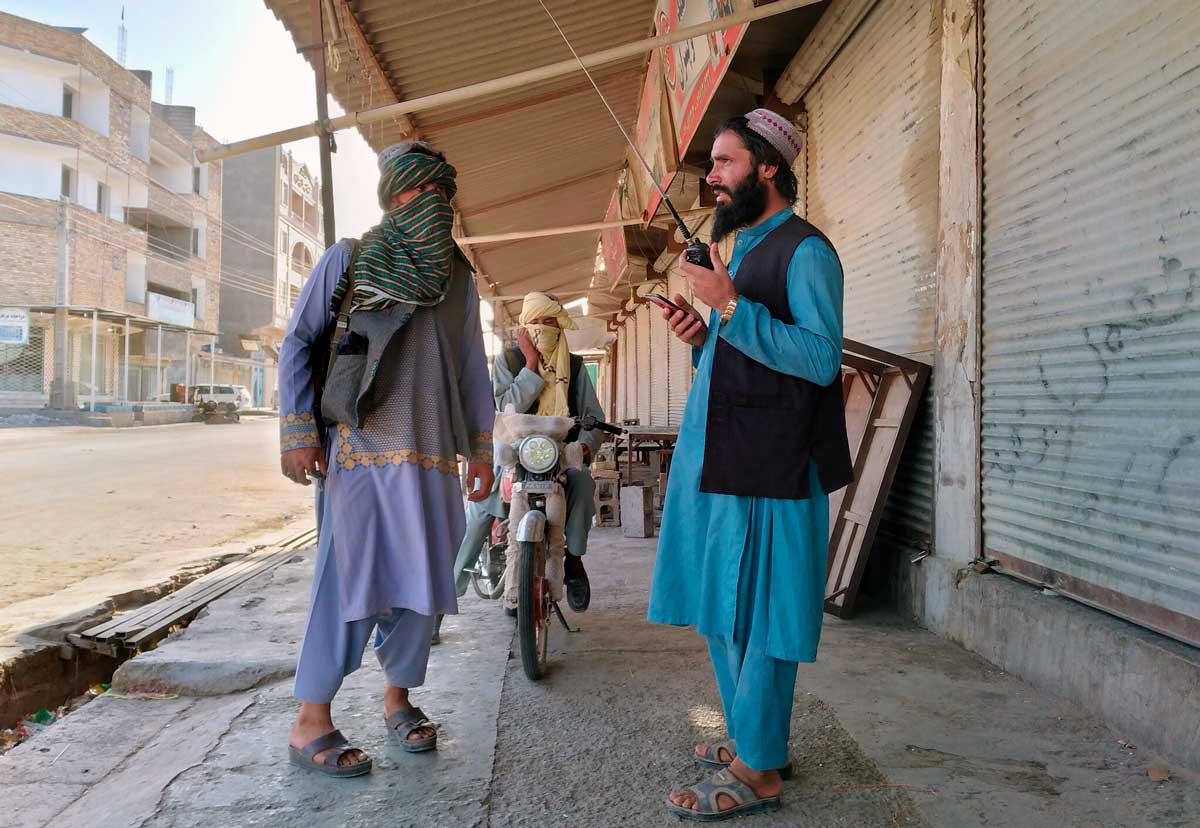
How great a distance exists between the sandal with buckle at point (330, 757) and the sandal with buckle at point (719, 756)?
3.14 feet

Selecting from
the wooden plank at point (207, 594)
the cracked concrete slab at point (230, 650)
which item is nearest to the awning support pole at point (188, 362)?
the wooden plank at point (207, 594)

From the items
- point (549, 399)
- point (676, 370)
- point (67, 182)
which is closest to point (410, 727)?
point (549, 399)

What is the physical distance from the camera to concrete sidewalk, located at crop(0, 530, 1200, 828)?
2.02 metres

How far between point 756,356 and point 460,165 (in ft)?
19.5

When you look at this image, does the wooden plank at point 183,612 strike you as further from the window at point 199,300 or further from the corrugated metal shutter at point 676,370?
the window at point 199,300

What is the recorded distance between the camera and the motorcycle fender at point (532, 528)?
10.6 ft

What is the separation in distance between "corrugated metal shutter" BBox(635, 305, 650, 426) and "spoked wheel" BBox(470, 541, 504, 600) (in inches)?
378

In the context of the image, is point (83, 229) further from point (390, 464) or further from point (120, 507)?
point (390, 464)

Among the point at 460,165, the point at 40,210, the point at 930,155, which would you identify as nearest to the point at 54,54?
the point at 40,210

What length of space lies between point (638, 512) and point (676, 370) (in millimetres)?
4743

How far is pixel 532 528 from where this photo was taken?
10.7 feet

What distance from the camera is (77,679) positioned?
13.1ft

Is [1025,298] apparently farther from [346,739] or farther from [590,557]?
[590,557]

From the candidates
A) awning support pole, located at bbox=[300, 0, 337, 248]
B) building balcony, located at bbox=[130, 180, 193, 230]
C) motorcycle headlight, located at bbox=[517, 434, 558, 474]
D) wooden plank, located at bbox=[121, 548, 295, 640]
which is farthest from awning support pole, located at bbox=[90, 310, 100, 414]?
motorcycle headlight, located at bbox=[517, 434, 558, 474]
